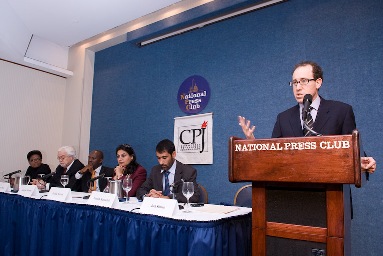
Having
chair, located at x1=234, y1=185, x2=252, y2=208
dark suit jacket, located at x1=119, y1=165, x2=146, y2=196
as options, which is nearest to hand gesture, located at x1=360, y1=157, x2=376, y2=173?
chair, located at x1=234, y1=185, x2=252, y2=208

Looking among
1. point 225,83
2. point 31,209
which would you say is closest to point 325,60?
point 225,83

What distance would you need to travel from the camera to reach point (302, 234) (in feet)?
3.62

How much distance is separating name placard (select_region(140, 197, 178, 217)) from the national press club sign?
213cm

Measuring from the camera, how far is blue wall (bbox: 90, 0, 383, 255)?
8.73ft

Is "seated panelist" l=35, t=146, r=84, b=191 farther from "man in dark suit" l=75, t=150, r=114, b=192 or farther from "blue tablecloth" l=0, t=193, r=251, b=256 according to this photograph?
"blue tablecloth" l=0, t=193, r=251, b=256

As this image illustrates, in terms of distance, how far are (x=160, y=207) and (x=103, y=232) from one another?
1.58 ft

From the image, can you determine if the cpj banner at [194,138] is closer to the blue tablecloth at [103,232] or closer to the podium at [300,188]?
the blue tablecloth at [103,232]

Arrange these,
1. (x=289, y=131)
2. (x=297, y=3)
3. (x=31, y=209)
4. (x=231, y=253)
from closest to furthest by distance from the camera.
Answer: (x=231, y=253) → (x=289, y=131) → (x=31, y=209) → (x=297, y=3)

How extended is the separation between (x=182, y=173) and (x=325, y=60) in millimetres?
1710

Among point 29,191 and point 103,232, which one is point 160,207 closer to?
point 103,232

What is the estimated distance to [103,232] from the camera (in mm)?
1922

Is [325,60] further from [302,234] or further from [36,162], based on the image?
[36,162]

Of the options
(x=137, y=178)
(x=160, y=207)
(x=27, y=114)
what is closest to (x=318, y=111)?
(x=160, y=207)

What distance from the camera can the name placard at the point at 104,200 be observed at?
196 centimetres
